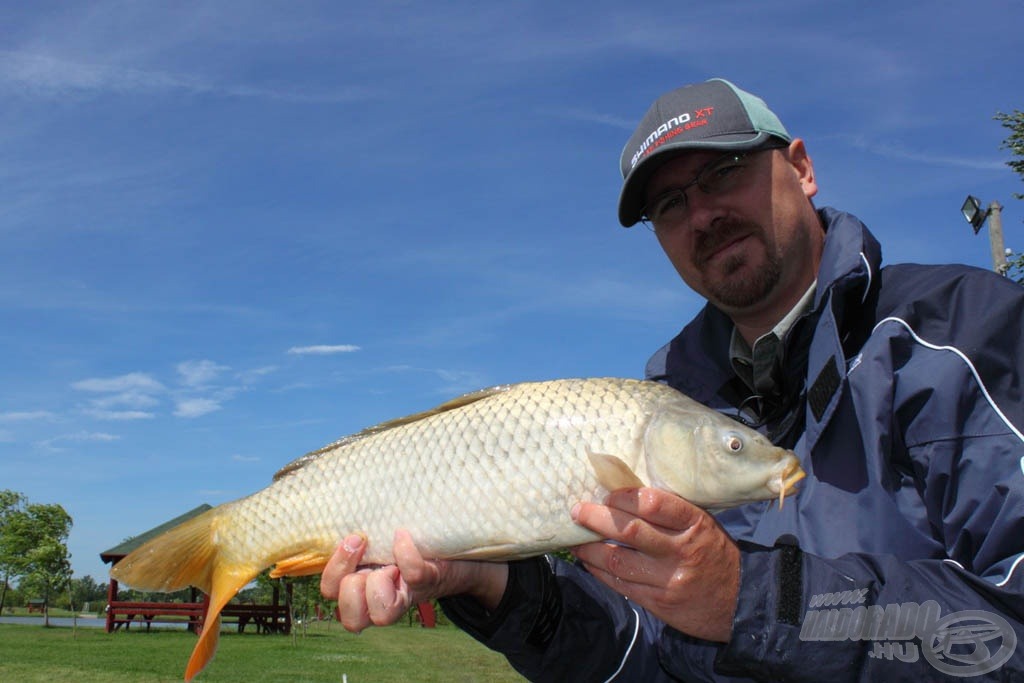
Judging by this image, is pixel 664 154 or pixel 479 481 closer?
pixel 479 481

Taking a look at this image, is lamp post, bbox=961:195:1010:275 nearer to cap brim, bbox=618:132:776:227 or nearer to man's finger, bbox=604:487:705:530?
cap brim, bbox=618:132:776:227

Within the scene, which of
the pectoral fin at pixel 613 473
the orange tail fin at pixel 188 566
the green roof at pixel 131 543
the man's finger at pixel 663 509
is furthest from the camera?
the green roof at pixel 131 543

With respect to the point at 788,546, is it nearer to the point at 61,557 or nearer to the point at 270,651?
the point at 270,651

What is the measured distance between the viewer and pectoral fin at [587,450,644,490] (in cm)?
222

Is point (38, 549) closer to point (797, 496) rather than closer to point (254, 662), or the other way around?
point (254, 662)

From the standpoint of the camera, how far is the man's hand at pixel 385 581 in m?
2.61

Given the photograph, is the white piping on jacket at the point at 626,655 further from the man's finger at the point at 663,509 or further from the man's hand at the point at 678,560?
the man's finger at the point at 663,509

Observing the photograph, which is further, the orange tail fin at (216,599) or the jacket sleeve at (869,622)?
the orange tail fin at (216,599)

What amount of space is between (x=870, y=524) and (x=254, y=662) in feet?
49.8

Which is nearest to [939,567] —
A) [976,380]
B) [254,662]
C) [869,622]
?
[869,622]

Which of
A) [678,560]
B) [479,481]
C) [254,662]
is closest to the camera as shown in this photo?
[678,560]

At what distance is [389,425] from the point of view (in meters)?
3.00

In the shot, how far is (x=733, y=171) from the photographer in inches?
124

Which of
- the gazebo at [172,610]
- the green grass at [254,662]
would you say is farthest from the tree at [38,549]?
the green grass at [254,662]
